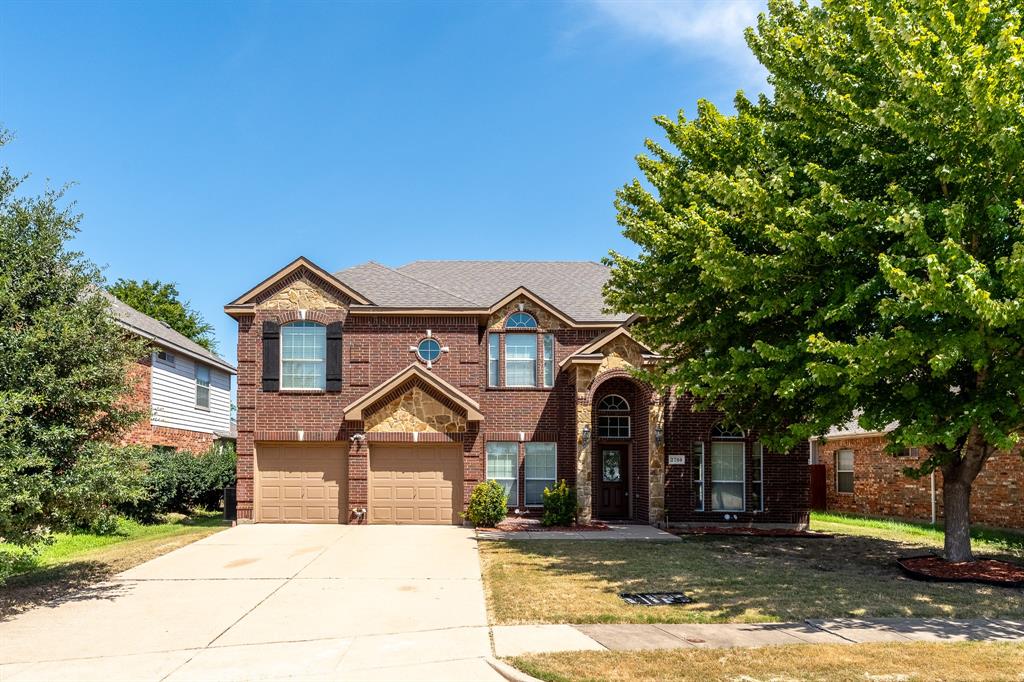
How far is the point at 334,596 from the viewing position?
466 inches

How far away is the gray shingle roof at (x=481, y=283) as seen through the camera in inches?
857

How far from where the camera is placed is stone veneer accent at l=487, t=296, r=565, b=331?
2145 centimetres

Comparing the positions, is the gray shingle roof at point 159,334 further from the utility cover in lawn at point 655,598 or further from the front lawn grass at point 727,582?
the utility cover in lawn at point 655,598

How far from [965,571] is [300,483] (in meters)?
15.2

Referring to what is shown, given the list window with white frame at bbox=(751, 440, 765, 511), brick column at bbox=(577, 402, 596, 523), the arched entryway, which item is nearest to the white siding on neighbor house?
brick column at bbox=(577, 402, 596, 523)

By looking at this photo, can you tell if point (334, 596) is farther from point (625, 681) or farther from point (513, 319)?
point (513, 319)

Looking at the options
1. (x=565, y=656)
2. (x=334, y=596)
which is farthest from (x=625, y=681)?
(x=334, y=596)

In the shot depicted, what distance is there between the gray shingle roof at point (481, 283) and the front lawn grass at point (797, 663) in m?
13.3

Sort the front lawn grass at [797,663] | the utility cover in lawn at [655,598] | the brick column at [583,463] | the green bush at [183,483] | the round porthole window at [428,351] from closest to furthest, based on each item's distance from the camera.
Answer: the front lawn grass at [797,663] < the utility cover in lawn at [655,598] < the brick column at [583,463] < the round porthole window at [428,351] < the green bush at [183,483]

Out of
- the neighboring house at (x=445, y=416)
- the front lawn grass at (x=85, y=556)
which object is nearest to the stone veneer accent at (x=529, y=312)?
the neighboring house at (x=445, y=416)

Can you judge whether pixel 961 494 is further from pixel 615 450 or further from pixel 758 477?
pixel 615 450

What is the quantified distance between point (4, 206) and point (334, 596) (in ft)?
25.1

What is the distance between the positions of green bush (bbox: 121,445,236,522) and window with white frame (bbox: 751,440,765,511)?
52.5 feet

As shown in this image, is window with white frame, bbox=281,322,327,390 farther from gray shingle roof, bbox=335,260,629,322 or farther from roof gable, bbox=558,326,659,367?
roof gable, bbox=558,326,659,367
